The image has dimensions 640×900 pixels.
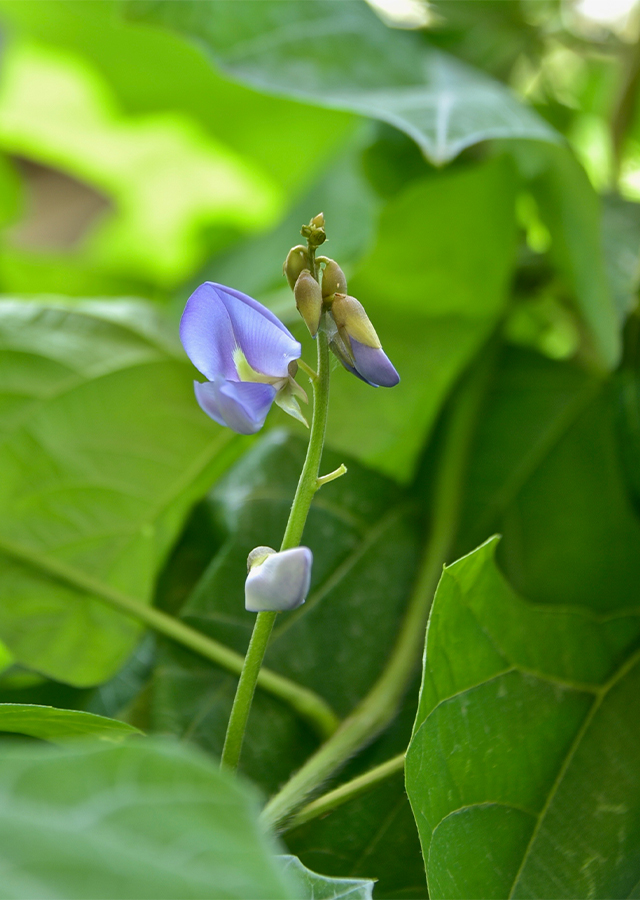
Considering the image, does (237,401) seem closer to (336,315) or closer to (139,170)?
(336,315)

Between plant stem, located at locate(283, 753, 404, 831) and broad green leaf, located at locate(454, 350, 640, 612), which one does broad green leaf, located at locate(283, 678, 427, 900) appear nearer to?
plant stem, located at locate(283, 753, 404, 831)

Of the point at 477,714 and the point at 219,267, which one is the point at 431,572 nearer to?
the point at 477,714

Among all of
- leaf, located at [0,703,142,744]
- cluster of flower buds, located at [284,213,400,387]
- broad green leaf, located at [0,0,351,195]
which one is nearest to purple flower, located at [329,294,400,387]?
cluster of flower buds, located at [284,213,400,387]

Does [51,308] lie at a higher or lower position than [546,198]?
lower

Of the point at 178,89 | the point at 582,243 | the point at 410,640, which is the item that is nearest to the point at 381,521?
the point at 410,640

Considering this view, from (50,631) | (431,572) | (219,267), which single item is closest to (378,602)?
(431,572)

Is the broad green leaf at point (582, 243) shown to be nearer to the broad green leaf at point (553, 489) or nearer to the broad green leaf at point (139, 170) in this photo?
the broad green leaf at point (553, 489)
